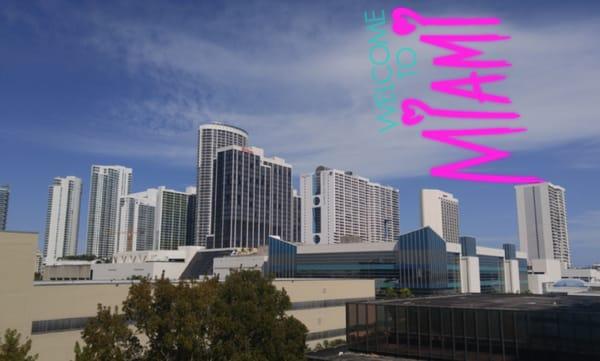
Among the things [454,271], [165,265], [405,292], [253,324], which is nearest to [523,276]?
[454,271]

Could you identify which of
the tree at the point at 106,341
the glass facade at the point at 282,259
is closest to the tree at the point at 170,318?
the tree at the point at 106,341

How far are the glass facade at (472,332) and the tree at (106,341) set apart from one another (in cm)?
2377

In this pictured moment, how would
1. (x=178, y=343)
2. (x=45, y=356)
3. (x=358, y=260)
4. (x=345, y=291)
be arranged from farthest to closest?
(x=358, y=260), (x=345, y=291), (x=45, y=356), (x=178, y=343)

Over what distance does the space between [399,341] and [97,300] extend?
26975mm

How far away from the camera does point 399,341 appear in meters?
39.6

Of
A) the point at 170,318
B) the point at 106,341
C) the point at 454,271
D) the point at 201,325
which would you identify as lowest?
the point at 106,341

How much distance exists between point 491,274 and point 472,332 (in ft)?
310

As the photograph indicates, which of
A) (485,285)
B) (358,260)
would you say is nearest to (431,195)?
(485,285)

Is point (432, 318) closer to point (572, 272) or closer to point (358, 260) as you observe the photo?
point (358, 260)

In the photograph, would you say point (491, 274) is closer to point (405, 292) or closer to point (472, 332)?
point (405, 292)

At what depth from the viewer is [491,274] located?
4774 inches

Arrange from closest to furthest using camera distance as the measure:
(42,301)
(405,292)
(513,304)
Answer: (42,301) → (513,304) → (405,292)

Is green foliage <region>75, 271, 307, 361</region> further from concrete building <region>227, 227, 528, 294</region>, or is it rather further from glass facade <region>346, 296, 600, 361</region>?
concrete building <region>227, 227, 528, 294</region>

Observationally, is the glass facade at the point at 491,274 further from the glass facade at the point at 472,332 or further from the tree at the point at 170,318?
the tree at the point at 170,318
